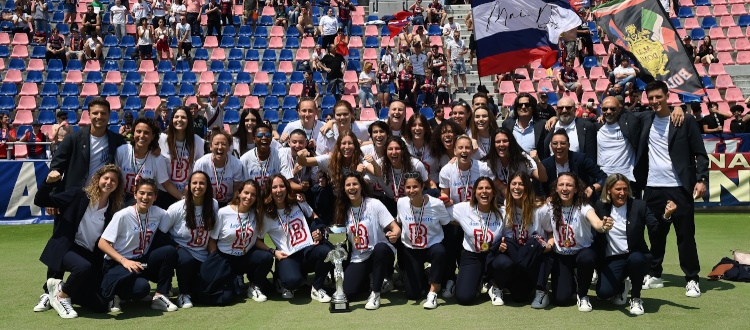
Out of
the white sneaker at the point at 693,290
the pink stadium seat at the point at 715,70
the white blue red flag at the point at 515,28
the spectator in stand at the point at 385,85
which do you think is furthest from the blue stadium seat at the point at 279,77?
the white sneaker at the point at 693,290

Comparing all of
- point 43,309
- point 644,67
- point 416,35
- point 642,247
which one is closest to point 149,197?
point 43,309

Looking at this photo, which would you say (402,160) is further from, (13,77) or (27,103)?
(13,77)

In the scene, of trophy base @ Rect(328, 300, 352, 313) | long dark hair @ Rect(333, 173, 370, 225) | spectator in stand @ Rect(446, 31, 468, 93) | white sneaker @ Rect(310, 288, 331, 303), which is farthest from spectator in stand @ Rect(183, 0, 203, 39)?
trophy base @ Rect(328, 300, 352, 313)

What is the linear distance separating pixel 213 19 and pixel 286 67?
8.77 ft

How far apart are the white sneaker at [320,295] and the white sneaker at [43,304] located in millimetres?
2350

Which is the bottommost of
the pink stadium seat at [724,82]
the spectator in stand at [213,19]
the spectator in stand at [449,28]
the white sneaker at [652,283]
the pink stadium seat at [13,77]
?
the white sneaker at [652,283]

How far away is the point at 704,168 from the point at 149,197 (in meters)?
5.07

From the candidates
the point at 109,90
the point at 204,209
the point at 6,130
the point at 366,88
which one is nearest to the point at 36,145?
the point at 6,130

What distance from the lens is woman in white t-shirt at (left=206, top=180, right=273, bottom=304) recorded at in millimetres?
7402

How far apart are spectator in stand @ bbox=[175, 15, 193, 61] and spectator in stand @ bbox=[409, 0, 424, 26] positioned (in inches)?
232

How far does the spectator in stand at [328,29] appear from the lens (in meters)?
20.7

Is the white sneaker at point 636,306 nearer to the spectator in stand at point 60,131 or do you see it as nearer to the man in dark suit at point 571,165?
the man in dark suit at point 571,165

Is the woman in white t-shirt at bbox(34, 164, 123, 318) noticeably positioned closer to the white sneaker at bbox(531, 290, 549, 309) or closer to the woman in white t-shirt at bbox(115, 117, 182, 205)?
the woman in white t-shirt at bbox(115, 117, 182, 205)

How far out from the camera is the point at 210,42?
21.7 metres
